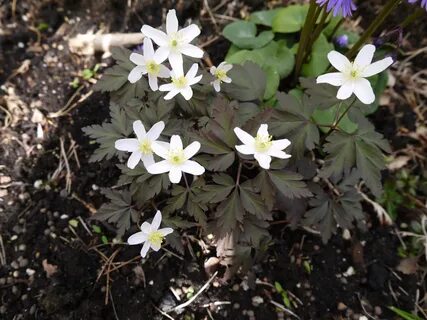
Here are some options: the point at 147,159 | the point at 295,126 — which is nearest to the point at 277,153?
the point at 295,126

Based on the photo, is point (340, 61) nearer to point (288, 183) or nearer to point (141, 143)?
point (288, 183)

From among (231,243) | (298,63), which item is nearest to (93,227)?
(231,243)

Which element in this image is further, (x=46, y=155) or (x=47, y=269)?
(x=46, y=155)

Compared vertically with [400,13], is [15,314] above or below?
below

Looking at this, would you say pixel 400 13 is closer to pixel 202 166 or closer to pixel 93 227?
pixel 202 166

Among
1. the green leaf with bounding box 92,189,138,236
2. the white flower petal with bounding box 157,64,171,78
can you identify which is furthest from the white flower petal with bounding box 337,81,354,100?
the green leaf with bounding box 92,189,138,236

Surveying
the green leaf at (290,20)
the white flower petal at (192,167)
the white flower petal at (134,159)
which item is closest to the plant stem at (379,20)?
the green leaf at (290,20)

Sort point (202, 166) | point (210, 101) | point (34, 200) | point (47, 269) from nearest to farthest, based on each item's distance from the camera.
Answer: point (202, 166)
point (210, 101)
point (47, 269)
point (34, 200)
